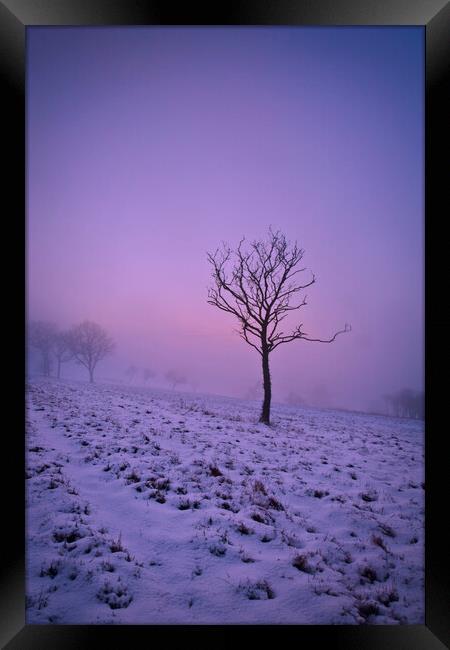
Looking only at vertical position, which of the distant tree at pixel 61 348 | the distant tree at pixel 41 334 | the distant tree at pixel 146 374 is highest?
the distant tree at pixel 41 334

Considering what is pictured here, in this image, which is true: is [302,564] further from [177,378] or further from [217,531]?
[177,378]

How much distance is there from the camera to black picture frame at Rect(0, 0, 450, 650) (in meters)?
3.74

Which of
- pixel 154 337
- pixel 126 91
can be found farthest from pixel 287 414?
pixel 126 91

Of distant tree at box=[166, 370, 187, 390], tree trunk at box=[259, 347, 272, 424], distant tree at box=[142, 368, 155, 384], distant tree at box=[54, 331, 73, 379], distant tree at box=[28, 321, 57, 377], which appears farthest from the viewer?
distant tree at box=[142, 368, 155, 384]

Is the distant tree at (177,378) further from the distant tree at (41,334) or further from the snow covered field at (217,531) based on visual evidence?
the snow covered field at (217,531)

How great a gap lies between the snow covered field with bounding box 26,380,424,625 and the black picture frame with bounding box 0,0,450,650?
0.21 m

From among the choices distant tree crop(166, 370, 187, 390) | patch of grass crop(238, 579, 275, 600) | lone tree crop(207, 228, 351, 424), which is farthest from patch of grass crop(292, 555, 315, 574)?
distant tree crop(166, 370, 187, 390)

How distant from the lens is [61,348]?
13.8 m

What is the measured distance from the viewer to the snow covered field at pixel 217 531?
3635 millimetres

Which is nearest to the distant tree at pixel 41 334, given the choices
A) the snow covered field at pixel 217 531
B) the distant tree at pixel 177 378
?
the snow covered field at pixel 217 531

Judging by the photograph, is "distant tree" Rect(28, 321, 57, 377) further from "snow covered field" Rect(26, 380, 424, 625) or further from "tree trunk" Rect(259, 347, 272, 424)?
"tree trunk" Rect(259, 347, 272, 424)

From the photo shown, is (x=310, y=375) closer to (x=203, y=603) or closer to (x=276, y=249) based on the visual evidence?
(x=276, y=249)
